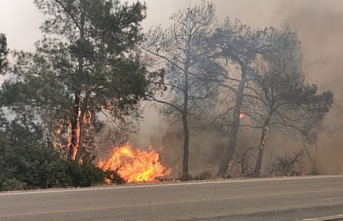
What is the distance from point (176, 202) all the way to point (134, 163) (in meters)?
15.7

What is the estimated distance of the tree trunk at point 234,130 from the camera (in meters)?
32.6

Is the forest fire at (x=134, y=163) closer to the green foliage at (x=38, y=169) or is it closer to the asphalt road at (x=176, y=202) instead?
the green foliage at (x=38, y=169)

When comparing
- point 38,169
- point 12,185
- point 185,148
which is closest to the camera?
point 12,185

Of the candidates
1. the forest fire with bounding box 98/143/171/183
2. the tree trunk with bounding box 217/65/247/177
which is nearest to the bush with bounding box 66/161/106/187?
the forest fire with bounding box 98/143/171/183

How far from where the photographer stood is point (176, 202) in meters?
11.4

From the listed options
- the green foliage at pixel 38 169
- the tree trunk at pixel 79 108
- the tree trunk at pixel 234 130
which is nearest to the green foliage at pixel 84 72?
the tree trunk at pixel 79 108

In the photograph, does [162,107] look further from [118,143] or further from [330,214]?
[330,214]

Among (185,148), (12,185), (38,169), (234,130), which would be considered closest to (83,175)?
(38,169)

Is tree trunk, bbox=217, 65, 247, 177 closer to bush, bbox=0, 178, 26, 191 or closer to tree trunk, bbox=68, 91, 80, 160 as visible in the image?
tree trunk, bbox=68, 91, 80, 160

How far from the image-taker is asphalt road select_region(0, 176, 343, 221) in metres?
9.49

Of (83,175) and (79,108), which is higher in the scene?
(79,108)

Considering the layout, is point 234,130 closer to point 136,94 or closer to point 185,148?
point 185,148

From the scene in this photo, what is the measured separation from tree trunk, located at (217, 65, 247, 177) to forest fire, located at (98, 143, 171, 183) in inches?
211

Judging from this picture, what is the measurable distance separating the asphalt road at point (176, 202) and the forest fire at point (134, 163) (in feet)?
34.6
